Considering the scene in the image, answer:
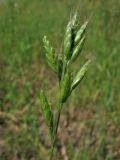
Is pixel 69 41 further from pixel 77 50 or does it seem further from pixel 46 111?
pixel 46 111

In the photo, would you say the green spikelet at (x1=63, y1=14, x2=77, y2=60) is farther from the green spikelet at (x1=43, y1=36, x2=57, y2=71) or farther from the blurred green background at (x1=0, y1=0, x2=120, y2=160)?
the blurred green background at (x1=0, y1=0, x2=120, y2=160)

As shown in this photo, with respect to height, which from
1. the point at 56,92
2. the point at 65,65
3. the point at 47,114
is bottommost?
the point at 56,92

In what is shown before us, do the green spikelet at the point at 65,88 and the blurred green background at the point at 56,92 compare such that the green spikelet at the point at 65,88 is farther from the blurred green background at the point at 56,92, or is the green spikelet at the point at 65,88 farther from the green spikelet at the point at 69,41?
the blurred green background at the point at 56,92

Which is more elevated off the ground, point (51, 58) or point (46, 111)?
point (51, 58)

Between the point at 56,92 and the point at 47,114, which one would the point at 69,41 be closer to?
the point at 47,114

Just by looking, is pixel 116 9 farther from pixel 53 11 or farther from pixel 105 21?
pixel 53 11

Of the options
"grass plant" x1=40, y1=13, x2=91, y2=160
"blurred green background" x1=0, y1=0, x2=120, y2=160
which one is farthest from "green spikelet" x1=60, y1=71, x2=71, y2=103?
"blurred green background" x1=0, y1=0, x2=120, y2=160

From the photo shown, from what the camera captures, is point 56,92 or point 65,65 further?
point 56,92

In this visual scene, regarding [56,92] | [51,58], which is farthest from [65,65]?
[56,92]
